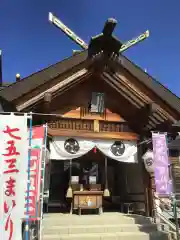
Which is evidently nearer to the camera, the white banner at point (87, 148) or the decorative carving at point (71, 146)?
the white banner at point (87, 148)

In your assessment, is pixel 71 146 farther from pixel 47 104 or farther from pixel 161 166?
pixel 161 166

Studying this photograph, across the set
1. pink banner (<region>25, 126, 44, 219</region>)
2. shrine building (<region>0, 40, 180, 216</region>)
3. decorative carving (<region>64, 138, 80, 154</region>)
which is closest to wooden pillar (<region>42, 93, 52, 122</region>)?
shrine building (<region>0, 40, 180, 216</region>)

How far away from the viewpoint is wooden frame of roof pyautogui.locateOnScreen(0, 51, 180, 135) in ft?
30.9

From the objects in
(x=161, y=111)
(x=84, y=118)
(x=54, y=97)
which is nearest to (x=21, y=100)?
(x=54, y=97)

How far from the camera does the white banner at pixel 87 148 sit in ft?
32.6

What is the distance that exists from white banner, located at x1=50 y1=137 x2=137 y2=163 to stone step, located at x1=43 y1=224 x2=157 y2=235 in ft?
8.65

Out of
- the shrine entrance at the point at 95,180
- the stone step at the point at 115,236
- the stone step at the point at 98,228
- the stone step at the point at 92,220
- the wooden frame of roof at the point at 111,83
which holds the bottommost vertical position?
the stone step at the point at 115,236

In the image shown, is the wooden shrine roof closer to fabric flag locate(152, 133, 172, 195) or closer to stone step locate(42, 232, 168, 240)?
fabric flag locate(152, 133, 172, 195)

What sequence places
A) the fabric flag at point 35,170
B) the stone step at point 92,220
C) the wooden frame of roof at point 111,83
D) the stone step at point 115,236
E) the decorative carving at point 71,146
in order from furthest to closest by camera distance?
1. the decorative carving at point 71,146
2. the wooden frame of roof at point 111,83
3. the stone step at point 92,220
4. the stone step at point 115,236
5. the fabric flag at point 35,170

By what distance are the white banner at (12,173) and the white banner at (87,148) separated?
330 cm

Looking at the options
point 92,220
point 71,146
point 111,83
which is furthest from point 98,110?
point 92,220

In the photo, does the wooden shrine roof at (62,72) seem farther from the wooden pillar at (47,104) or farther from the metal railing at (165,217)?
the metal railing at (165,217)

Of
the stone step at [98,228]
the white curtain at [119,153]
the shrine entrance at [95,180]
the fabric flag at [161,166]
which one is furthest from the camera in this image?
the shrine entrance at [95,180]

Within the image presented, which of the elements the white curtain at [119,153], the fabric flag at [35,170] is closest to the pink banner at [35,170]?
the fabric flag at [35,170]
